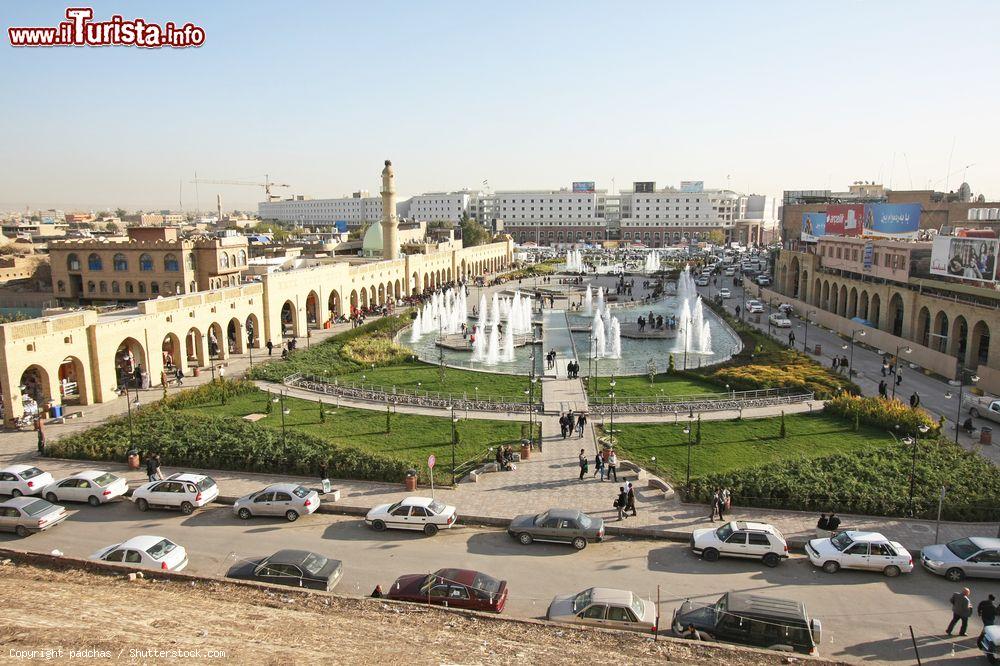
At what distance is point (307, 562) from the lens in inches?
539

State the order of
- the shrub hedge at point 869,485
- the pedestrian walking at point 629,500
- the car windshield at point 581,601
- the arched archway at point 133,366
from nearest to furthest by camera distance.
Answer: the car windshield at point 581,601 → the pedestrian walking at point 629,500 → the shrub hedge at point 869,485 → the arched archway at point 133,366

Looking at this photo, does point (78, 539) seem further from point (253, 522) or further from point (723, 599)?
point (723, 599)

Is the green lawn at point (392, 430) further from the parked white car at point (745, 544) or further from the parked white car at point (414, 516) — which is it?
the parked white car at point (745, 544)

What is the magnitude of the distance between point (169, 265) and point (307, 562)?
140 feet

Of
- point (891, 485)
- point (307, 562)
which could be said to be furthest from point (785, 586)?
point (307, 562)

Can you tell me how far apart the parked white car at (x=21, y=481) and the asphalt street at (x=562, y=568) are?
5.93ft

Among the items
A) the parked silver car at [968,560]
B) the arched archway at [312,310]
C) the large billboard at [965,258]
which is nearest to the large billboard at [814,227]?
the large billboard at [965,258]

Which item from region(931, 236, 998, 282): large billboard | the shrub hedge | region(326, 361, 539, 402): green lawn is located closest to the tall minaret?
region(326, 361, 539, 402): green lawn

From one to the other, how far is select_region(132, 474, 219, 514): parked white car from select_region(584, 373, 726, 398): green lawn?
15313 millimetres

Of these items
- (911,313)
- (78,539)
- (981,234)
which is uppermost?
(981,234)

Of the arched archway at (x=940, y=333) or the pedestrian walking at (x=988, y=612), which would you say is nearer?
the pedestrian walking at (x=988, y=612)

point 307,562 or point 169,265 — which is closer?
point 307,562

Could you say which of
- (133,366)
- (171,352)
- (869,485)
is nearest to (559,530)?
(869,485)

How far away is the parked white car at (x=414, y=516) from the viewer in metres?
16.3
